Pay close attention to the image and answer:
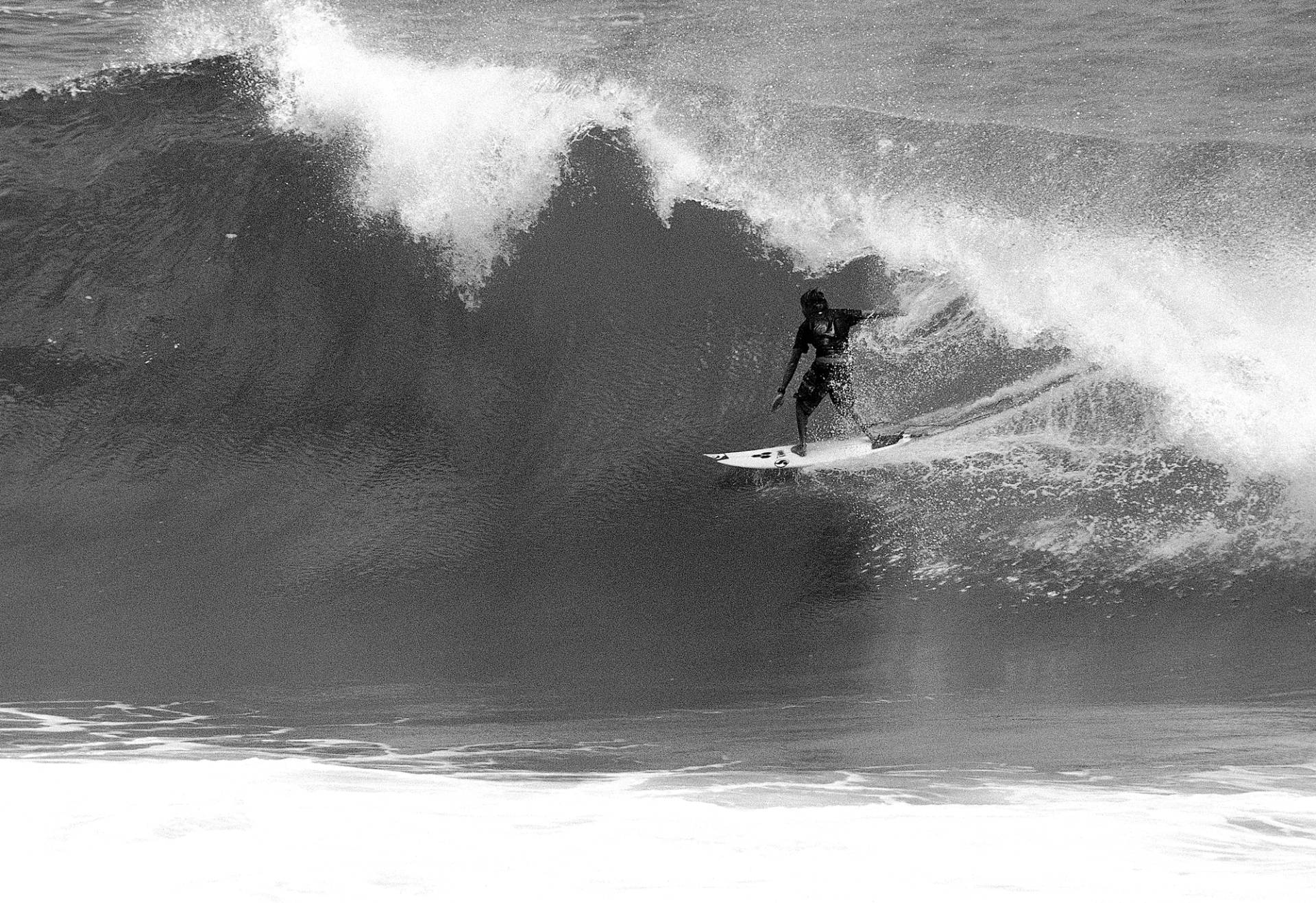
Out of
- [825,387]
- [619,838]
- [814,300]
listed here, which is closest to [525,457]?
[825,387]

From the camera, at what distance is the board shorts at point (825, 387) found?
25.6ft

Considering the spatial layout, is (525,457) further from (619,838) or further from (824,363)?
(619,838)

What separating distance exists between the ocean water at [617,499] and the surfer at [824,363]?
0.31 meters

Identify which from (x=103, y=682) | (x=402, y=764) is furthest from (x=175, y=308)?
(x=402, y=764)

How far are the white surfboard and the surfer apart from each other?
0.04 m

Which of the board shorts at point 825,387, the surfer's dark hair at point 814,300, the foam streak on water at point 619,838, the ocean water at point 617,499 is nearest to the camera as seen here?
the foam streak on water at point 619,838

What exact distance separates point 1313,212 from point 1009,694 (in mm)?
7227

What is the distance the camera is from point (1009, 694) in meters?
6.50

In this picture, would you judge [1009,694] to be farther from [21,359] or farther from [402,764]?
[21,359]

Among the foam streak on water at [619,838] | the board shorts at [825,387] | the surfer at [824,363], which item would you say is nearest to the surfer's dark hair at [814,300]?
the surfer at [824,363]

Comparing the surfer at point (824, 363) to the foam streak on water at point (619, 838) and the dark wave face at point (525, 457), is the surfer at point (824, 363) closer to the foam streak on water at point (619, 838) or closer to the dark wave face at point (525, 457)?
the dark wave face at point (525, 457)

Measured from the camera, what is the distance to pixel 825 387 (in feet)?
25.6

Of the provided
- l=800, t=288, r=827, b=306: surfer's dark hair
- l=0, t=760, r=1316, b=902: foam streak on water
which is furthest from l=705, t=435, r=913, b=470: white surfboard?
l=0, t=760, r=1316, b=902: foam streak on water

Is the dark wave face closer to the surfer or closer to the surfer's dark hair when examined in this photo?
→ the surfer
